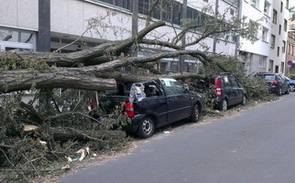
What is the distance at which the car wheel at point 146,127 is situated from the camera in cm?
712

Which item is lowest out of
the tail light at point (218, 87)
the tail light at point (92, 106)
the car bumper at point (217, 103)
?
the car bumper at point (217, 103)

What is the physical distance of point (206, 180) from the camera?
14.7 feet

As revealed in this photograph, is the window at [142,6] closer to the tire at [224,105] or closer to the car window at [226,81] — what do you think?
the car window at [226,81]

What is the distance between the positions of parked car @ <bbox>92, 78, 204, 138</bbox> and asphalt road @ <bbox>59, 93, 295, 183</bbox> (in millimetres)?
402

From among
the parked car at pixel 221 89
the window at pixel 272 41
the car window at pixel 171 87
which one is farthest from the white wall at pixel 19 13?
the window at pixel 272 41

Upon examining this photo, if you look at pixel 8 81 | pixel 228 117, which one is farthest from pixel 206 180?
pixel 228 117

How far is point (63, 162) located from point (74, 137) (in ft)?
2.56

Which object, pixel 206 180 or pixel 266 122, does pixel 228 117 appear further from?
pixel 206 180

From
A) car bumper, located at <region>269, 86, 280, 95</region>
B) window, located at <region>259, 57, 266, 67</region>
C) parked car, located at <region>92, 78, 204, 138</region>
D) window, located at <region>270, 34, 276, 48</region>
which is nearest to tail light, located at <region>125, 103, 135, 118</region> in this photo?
parked car, located at <region>92, 78, 204, 138</region>

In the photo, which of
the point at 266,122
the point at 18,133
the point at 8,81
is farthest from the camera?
the point at 266,122

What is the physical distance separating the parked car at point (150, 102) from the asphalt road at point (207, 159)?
40 cm

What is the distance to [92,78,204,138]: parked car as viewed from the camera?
7.00 meters

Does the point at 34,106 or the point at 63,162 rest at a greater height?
the point at 34,106

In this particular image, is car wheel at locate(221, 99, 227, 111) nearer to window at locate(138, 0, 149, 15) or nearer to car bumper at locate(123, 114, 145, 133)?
car bumper at locate(123, 114, 145, 133)
